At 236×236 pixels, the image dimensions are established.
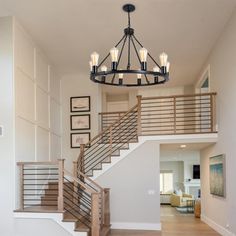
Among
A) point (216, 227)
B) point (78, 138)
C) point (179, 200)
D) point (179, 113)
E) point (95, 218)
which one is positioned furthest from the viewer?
point (179, 200)

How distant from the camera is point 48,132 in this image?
8453mm

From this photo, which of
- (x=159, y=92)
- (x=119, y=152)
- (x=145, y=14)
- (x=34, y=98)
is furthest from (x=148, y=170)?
(x=159, y=92)

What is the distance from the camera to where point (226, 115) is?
6.90 m

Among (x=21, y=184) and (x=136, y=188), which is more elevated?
(x=21, y=184)

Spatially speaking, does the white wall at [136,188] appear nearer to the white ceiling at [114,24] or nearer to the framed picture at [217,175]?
the framed picture at [217,175]

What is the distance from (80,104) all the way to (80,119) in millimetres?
483

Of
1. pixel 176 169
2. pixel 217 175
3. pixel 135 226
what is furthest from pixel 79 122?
pixel 176 169

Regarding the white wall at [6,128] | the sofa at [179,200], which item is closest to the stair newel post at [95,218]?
the white wall at [6,128]

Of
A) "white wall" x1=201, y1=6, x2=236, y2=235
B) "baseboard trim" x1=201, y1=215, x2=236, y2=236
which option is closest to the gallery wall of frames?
"white wall" x1=201, y1=6, x2=236, y2=235

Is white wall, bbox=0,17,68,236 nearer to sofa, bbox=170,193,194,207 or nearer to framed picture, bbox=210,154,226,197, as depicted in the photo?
framed picture, bbox=210,154,226,197

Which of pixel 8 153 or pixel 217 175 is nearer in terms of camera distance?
pixel 8 153

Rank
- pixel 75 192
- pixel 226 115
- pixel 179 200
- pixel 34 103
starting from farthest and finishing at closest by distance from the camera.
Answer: pixel 179 200, pixel 34 103, pixel 75 192, pixel 226 115

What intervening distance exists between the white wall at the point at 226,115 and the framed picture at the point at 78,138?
380 centimetres

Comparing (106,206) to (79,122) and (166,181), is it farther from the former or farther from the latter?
(166,181)
